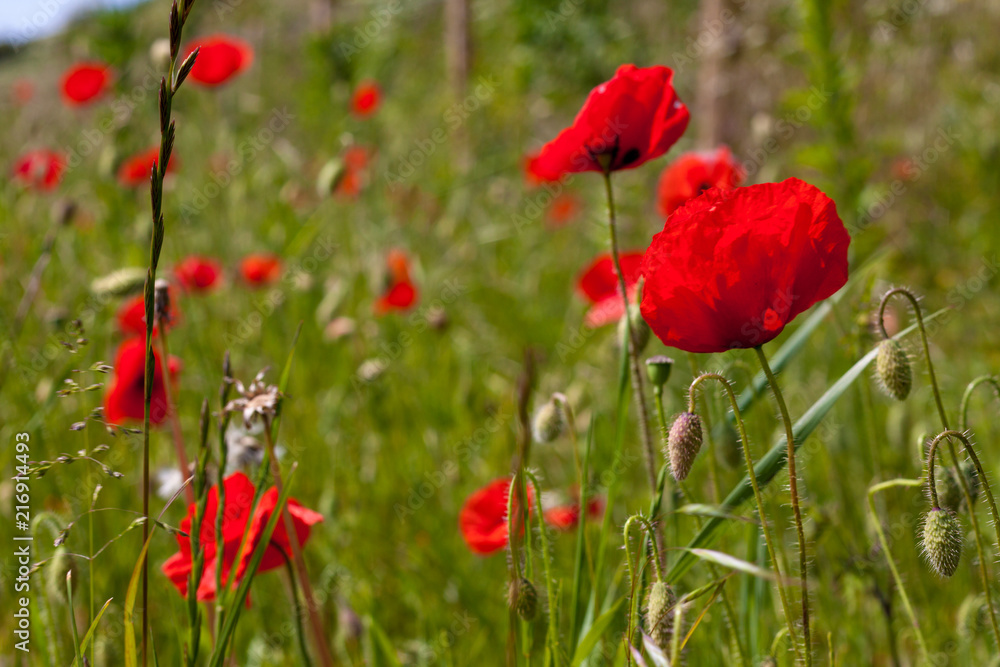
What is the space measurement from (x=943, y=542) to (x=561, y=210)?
4035 millimetres

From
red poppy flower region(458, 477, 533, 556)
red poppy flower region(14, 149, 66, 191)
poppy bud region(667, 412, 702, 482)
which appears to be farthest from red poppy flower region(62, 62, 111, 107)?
poppy bud region(667, 412, 702, 482)

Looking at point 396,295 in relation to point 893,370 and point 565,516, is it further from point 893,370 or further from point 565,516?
point 893,370

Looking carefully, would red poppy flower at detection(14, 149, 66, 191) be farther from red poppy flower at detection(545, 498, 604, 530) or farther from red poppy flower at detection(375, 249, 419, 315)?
red poppy flower at detection(545, 498, 604, 530)

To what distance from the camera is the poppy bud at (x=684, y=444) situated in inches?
38.9

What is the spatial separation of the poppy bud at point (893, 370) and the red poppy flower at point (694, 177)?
71 cm

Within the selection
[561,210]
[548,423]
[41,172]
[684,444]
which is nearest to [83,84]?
[41,172]

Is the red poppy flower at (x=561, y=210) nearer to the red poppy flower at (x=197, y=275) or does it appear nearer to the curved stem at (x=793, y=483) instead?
the red poppy flower at (x=197, y=275)

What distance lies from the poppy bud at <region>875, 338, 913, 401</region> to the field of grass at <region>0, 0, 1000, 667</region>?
0.09 meters

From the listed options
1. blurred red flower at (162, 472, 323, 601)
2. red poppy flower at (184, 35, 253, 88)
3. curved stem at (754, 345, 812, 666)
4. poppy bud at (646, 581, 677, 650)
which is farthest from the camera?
red poppy flower at (184, 35, 253, 88)

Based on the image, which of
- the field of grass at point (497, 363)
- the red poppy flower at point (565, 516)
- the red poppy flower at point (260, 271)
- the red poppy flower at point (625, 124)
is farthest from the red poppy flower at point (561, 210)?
the red poppy flower at point (625, 124)

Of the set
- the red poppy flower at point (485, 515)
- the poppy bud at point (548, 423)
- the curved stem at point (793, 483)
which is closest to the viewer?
the curved stem at point (793, 483)

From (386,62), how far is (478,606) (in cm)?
827

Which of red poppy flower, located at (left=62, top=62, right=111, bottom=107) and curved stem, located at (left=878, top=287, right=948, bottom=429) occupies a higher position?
red poppy flower, located at (left=62, top=62, right=111, bottom=107)

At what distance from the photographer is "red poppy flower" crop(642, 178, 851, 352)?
3.00 ft
